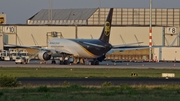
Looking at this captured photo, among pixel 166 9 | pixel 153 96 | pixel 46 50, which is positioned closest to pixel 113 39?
pixel 46 50

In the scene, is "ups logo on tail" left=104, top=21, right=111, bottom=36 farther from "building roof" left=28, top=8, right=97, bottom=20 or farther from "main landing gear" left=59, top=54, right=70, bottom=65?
"building roof" left=28, top=8, right=97, bottom=20

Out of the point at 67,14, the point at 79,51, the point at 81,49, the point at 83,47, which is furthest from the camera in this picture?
the point at 67,14

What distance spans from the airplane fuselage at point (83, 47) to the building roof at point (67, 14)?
191 ft

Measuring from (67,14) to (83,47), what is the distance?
6798cm

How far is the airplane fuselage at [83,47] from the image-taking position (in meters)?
93.5

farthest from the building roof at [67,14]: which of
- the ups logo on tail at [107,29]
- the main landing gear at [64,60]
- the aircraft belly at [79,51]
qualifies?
the aircraft belly at [79,51]

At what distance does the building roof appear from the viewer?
158 meters

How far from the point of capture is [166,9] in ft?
525

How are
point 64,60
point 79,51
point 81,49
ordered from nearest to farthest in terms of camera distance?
point 64,60 < point 81,49 < point 79,51

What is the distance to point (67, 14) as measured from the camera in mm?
162500

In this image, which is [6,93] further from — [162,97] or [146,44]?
[146,44]

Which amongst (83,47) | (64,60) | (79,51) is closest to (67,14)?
(79,51)

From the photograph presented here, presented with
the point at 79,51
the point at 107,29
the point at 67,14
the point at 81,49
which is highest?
the point at 67,14

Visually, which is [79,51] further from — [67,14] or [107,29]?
[67,14]
